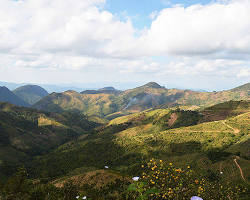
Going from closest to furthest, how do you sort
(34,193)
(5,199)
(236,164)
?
(5,199) < (34,193) < (236,164)

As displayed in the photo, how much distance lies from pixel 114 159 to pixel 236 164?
Result: 12936 centimetres

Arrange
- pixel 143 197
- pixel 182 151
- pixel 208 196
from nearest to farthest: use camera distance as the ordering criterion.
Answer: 1. pixel 143 197
2. pixel 208 196
3. pixel 182 151

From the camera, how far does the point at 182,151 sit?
6526 inches

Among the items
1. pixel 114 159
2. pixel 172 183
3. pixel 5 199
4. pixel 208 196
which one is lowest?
pixel 114 159

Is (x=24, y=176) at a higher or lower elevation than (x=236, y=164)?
higher

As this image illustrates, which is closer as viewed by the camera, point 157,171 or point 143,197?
point 143,197

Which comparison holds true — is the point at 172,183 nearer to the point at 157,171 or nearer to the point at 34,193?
the point at 157,171

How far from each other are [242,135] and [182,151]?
5784cm

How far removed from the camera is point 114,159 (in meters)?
194

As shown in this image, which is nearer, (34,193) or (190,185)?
(190,185)

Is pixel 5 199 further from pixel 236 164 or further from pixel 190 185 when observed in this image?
pixel 236 164

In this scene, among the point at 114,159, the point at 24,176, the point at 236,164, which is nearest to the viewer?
the point at 24,176

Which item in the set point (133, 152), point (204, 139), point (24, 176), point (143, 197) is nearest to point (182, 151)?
point (204, 139)

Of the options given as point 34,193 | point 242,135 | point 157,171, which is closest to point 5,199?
point 34,193
